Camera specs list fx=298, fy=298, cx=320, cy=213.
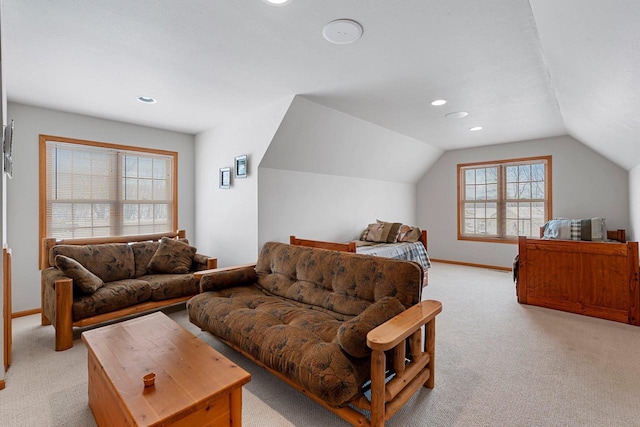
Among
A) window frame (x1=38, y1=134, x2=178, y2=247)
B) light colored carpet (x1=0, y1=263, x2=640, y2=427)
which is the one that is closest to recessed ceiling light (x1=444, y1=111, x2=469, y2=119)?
light colored carpet (x1=0, y1=263, x2=640, y2=427)

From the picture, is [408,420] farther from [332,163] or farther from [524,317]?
[332,163]

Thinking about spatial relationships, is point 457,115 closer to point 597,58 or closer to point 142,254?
point 597,58

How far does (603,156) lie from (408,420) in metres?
5.21

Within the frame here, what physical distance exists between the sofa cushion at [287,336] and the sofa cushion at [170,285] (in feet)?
2.45

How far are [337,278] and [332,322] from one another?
40 centimetres

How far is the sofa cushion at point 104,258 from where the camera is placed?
302cm

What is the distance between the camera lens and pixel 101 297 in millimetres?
2709

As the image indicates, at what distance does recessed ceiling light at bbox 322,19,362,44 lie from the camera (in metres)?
1.93

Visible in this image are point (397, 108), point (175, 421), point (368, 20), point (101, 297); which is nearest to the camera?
point (175, 421)

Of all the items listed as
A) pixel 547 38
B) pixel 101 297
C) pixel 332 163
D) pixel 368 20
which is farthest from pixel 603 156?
pixel 101 297

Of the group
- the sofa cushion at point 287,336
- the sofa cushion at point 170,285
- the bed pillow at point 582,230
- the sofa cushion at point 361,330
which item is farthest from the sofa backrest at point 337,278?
the bed pillow at point 582,230

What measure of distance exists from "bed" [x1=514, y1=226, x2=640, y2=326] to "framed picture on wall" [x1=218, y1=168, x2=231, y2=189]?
386 cm

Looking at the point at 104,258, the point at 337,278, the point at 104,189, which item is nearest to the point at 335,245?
the point at 337,278

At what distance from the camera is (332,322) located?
2.00 meters
